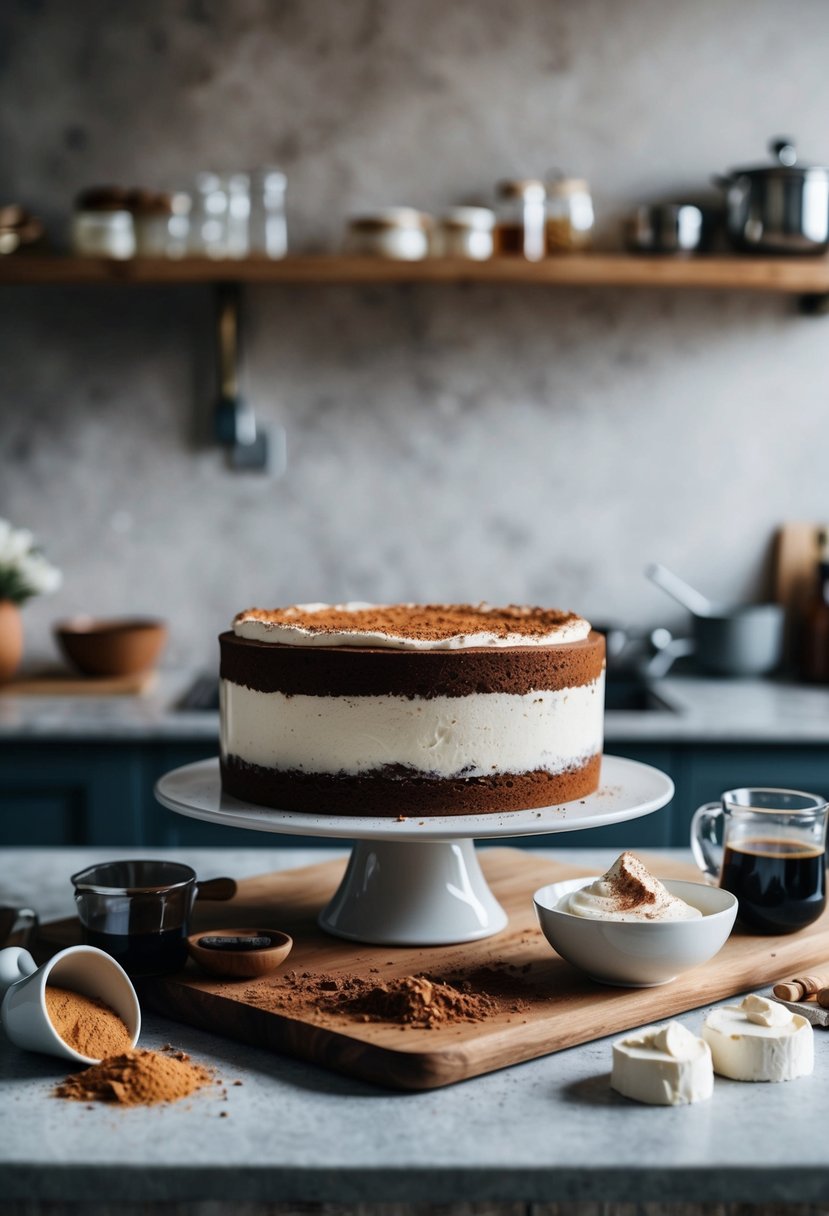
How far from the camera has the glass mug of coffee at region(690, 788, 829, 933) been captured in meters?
1.40

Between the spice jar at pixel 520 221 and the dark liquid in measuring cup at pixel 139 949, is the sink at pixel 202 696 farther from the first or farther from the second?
the dark liquid in measuring cup at pixel 139 949

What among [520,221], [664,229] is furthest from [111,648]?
[664,229]

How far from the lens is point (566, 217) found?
3.06m

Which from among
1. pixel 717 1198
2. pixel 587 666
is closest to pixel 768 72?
pixel 587 666

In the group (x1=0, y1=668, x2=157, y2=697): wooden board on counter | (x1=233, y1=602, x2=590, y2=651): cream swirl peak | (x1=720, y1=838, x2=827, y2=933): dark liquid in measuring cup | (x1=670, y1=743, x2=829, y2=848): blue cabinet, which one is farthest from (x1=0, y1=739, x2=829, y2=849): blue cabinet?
(x1=720, y1=838, x2=827, y2=933): dark liquid in measuring cup

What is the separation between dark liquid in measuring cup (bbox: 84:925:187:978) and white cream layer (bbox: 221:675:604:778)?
0.74 feet

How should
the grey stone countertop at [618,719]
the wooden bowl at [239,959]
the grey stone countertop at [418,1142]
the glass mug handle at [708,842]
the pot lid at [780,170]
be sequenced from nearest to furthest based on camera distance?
the grey stone countertop at [418,1142] < the wooden bowl at [239,959] < the glass mug handle at [708,842] < the grey stone countertop at [618,719] < the pot lid at [780,170]

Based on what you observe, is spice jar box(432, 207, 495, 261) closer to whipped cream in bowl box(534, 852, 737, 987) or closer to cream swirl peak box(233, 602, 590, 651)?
cream swirl peak box(233, 602, 590, 651)

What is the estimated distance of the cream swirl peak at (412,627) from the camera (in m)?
1.38

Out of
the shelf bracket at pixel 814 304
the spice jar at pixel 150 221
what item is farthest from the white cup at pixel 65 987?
the shelf bracket at pixel 814 304

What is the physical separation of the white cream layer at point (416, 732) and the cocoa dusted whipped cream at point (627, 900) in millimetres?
176

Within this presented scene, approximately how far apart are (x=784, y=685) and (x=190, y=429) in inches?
60.8

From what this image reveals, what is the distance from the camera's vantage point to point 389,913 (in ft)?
4.55

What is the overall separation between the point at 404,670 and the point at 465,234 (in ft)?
6.13
